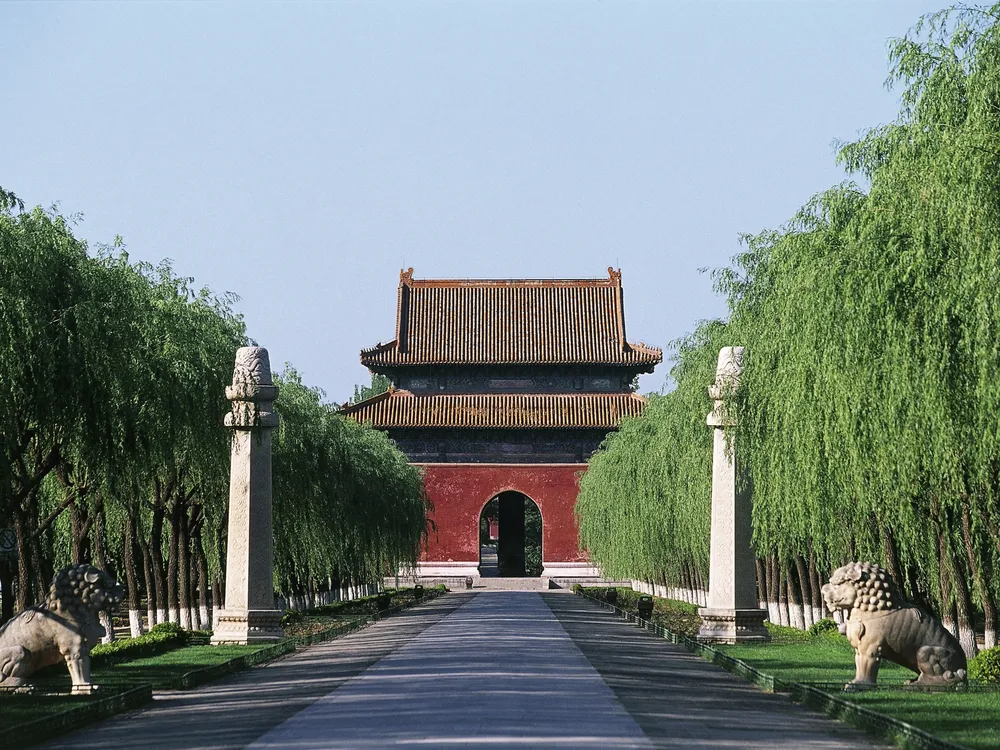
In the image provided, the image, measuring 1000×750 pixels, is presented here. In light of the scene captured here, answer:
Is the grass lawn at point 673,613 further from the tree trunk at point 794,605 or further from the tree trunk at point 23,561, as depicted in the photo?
the tree trunk at point 23,561

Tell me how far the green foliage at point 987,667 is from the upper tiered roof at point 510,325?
43993 millimetres

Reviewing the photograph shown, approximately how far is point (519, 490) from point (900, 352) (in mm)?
44383

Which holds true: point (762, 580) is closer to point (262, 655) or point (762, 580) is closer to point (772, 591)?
point (772, 591)

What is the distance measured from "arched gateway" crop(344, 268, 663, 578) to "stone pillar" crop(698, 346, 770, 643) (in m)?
35.3

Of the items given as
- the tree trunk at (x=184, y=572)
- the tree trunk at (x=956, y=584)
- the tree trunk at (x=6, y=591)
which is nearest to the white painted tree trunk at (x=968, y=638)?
the tree trunk at (x=956, y=584)

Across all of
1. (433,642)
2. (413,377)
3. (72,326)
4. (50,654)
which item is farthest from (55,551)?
(413,377)

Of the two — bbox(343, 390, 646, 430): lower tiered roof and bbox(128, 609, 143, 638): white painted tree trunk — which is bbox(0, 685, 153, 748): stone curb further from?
bbox(343, 390, 646, 430): lower tiered roof

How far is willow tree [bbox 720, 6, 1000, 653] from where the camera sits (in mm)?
11469

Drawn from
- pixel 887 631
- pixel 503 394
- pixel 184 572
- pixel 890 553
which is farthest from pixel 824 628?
pixel 503 394

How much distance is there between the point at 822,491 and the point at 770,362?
5.89ft

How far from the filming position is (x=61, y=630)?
497 inches

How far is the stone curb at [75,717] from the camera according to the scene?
375 inches

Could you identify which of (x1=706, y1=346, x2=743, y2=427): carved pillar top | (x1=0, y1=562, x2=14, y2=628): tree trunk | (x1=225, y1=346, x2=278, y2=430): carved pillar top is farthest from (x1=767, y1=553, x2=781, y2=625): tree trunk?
(x1=0, y1=562, x2=14, y2=628): tree trunk

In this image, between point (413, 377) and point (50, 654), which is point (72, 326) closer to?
point (50, 654)
